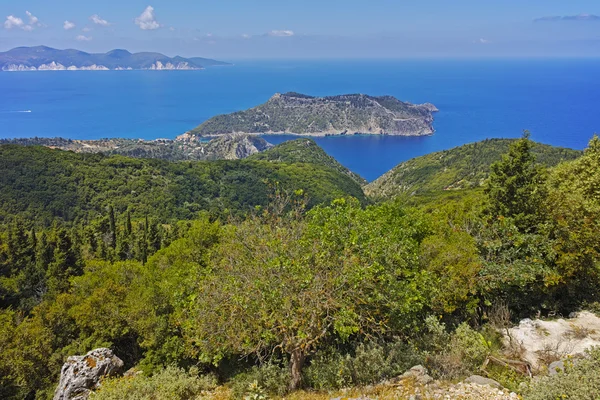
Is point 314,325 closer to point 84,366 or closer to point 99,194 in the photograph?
point 84,366

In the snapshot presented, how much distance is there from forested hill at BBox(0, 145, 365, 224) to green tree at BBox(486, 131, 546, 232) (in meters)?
62.5

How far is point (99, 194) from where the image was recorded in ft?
317

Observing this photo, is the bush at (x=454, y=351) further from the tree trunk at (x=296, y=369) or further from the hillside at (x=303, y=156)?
the hillside at (x=303, y=156)

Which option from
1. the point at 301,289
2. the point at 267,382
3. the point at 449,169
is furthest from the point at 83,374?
the point at 449,169

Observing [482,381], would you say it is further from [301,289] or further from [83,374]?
[83,374]

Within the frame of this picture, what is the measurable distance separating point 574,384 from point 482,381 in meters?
2.76

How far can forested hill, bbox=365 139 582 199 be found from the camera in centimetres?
10362

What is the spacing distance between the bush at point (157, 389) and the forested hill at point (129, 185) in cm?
6896

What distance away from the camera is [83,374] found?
12797mm

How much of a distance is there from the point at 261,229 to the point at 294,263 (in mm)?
3151

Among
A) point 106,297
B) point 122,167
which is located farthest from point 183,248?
point 122,167

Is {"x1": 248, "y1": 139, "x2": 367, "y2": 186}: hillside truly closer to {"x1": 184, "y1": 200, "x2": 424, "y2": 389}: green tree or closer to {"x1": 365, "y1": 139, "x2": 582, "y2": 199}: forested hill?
{"x1": 365, "y1": 139, "x2": 582, "y2": 199}: forested hill

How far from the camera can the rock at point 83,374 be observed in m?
12.4

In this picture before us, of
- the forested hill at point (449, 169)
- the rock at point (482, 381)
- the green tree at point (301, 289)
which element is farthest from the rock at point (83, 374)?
the forested hill at point (449, 169)
